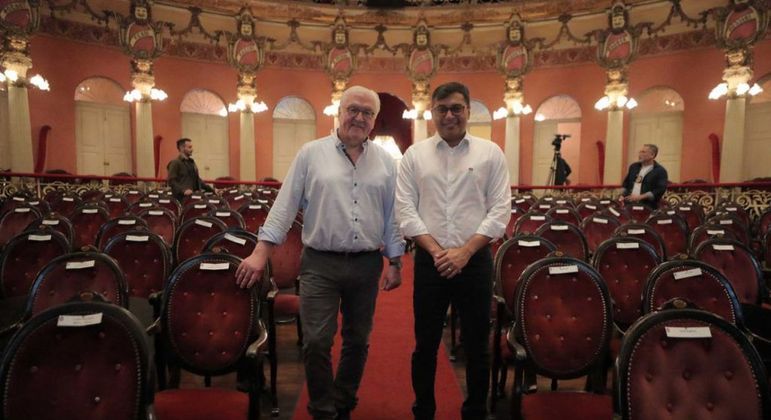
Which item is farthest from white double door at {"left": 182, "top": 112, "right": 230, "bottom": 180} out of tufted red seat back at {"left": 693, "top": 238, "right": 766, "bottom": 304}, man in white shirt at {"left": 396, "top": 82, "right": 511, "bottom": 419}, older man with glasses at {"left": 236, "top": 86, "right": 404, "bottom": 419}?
tufted red seat back at {"left": 693, "top": 238, "right": 766, "bottom": 304}

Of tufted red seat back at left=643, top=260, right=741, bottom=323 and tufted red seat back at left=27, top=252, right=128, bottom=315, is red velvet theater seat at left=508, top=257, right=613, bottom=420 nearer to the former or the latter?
tufted red seat back at left=643, top=260, right=741, bottom=323

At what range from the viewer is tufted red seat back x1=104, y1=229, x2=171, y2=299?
135 inches

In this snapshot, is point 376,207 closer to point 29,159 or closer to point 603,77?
point 29,159

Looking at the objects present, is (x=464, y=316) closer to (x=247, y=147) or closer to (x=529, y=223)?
(x=529, y=223)

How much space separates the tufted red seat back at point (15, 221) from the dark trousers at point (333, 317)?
4184 mm

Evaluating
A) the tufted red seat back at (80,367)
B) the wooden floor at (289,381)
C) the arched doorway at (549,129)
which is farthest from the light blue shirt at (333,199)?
the arched doorway at (549,129)

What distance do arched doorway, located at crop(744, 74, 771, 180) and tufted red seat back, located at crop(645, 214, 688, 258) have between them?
9689 mm

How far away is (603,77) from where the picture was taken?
14.3 meters

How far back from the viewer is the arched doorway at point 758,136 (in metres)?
12.2

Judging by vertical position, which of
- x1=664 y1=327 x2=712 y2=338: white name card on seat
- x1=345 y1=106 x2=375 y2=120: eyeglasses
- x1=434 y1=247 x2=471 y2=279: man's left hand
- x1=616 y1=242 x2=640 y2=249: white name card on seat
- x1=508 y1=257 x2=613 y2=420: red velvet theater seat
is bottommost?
x1=508 y1=257 x2=613 y2=420: red velvet theater seat

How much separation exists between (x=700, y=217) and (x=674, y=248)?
210 cm

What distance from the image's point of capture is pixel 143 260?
3.45 metres

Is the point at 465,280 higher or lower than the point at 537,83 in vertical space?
lower

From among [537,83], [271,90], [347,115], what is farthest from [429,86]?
[347,115]
